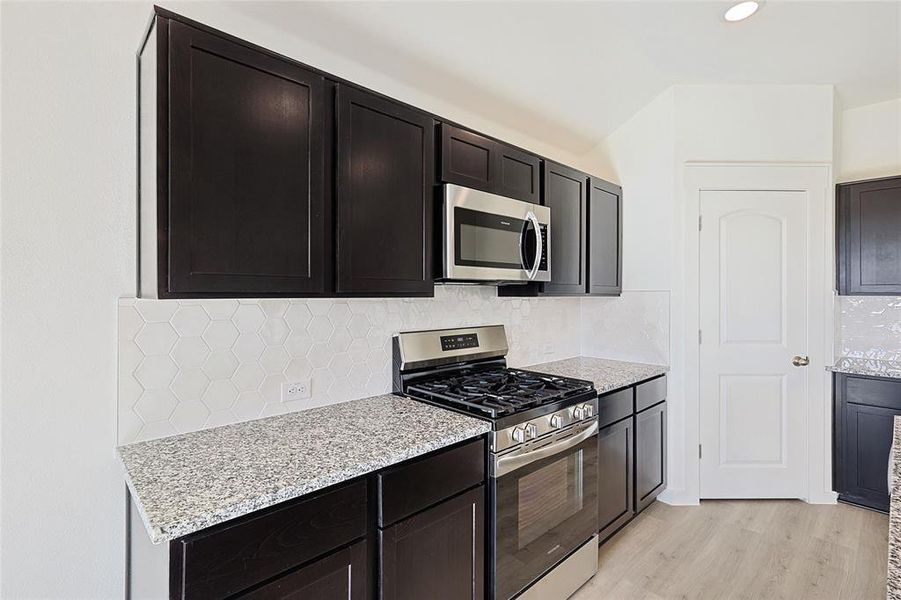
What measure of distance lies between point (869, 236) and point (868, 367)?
84 centimetres

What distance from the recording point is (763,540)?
2.62m

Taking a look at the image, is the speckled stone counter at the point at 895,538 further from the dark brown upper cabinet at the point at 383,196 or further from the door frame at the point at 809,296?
the door frame at the point at 809,296

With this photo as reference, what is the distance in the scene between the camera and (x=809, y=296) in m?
A: 3.01

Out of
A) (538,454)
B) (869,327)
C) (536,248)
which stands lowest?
(538,454)

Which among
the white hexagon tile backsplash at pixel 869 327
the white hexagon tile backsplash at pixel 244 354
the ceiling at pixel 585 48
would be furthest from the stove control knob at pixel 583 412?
the white hexagon tile backsplash at pixel 869 327

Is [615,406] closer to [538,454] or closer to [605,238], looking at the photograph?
[538,454]

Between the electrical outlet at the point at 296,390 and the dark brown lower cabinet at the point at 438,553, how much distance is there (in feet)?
2.35

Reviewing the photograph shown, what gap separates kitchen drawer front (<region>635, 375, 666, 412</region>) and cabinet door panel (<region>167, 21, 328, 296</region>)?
204 cm

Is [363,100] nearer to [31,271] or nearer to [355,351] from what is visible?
[355,351]

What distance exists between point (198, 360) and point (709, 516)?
3038 mm

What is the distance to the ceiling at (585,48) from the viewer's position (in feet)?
6.57

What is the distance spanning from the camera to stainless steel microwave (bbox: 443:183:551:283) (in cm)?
204

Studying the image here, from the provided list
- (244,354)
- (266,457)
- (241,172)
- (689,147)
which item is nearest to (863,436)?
(689,147)

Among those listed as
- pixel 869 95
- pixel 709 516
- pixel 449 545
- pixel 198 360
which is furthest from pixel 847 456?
pixel 198 360
